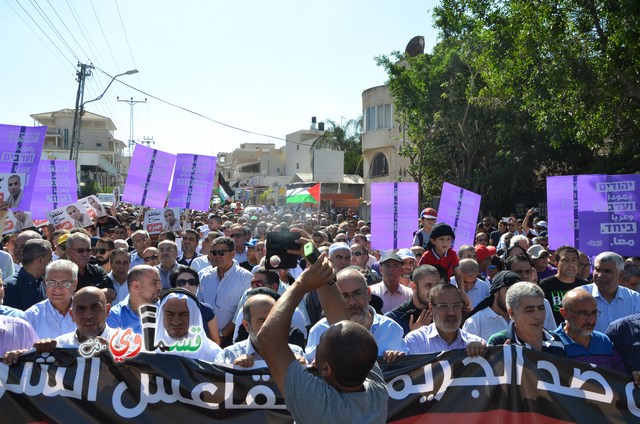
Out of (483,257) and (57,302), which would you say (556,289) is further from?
(57,302)

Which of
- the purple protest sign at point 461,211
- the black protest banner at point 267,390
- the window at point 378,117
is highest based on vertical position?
the window at point 378,117

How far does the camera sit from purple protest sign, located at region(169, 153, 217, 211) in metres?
13.8

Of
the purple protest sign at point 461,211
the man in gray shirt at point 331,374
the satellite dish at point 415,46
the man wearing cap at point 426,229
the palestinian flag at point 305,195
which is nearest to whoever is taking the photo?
the man in gray shirt at point 331,374

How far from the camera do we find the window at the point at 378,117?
44.6 m

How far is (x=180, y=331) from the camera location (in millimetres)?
5148

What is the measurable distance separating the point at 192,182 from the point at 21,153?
3.70m

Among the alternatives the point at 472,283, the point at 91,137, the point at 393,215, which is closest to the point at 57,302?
the point at 472,283

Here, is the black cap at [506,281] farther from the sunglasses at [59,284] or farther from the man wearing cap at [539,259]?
the sunglasses at [59,284]

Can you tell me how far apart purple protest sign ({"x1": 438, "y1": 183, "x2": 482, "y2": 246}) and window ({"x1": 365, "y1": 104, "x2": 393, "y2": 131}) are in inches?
1318

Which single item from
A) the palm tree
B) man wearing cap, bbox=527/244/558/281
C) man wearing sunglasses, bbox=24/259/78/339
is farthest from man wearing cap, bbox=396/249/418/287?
the palm tree

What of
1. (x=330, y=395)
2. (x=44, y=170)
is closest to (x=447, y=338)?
(x=330, y=395)

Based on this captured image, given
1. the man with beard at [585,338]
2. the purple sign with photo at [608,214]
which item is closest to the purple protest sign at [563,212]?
the purple sign with photo at [608,214]

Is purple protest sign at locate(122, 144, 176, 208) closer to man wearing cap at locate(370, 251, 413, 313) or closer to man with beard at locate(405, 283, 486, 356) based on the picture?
man wearing cap at locate(370, 251, 413, 313)

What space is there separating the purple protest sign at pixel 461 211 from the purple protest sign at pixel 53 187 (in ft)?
22.1
